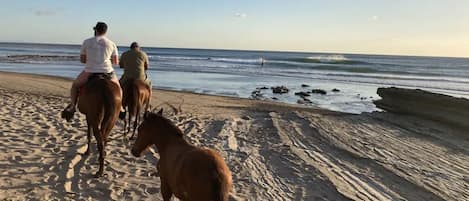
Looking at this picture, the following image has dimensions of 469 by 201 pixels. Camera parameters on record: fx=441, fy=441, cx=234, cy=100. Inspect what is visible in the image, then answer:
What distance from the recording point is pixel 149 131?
15.7 ft

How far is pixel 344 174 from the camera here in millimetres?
7902

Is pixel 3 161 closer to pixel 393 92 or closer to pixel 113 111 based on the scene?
pixel 113 111

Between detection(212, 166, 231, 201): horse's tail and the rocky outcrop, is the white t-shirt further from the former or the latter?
the rocky outcrop

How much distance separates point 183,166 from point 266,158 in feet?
16.2

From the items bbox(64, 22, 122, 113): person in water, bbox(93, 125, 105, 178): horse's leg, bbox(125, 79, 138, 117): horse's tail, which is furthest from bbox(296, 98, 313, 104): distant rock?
bbox(93, 125, 105, 178): horse's leg

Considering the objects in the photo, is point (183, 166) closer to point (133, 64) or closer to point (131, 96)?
point (131, 96)

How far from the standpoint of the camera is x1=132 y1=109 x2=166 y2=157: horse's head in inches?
187

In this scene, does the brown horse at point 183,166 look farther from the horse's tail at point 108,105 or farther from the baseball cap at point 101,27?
the baseball cap at point 101,27

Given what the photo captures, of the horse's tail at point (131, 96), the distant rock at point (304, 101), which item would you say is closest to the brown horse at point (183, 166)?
the horse's tail at point (131, 96)

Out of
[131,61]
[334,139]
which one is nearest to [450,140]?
[334,139]

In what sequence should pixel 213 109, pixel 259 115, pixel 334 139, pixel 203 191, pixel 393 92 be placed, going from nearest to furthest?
pixel 203 191
pixel 334 139
pixel 259 115
pixel 213 109
pixel 393 92

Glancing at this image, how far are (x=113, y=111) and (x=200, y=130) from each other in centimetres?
405

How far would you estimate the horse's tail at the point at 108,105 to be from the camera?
700 cm

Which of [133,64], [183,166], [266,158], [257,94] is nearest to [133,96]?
[133,64]
